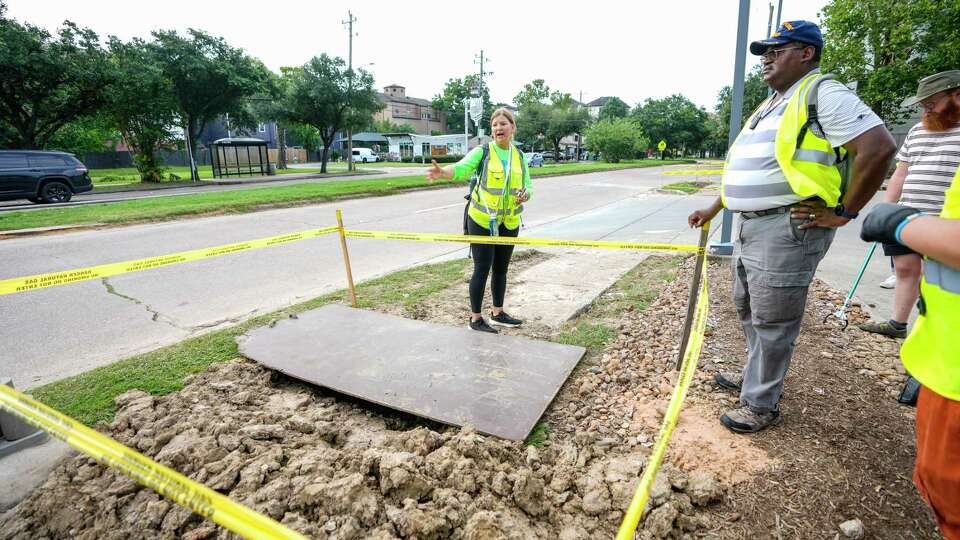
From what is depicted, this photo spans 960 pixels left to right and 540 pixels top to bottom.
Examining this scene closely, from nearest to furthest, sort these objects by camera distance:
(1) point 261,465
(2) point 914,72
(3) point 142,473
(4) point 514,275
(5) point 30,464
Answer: (3) point 142,473
(1) point 261,465
(5) point 30,464
(4) point 514,275
(2) point 914,72

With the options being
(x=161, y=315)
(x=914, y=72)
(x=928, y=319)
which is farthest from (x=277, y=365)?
(x=914, y=72)

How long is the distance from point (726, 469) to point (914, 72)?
24181mm

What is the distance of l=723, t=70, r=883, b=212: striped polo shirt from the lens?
2.06 metres

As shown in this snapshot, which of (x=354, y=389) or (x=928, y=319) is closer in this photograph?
(x=928, y=319)

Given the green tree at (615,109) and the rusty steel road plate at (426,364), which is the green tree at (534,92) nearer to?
the green tree at (615,109)

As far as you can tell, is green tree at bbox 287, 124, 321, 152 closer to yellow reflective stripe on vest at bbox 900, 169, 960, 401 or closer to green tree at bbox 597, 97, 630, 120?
yellow reflective stripe on vest at bbox 900, 169, 960, 401

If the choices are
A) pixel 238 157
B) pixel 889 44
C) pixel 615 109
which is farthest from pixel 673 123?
pixel 238 157

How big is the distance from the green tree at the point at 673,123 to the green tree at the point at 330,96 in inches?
2277

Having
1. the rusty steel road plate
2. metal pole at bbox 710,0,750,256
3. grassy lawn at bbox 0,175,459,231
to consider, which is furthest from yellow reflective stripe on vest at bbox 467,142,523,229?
grassy lawn at bbox 0,175,459,231

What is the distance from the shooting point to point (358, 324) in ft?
13.4

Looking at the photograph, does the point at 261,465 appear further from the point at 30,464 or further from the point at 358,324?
the point at 358,324

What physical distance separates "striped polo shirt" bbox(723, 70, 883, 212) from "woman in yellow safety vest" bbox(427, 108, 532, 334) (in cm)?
165

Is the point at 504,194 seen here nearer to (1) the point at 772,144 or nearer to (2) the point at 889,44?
(1) the point at 772,144

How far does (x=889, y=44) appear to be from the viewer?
18.9 meters
